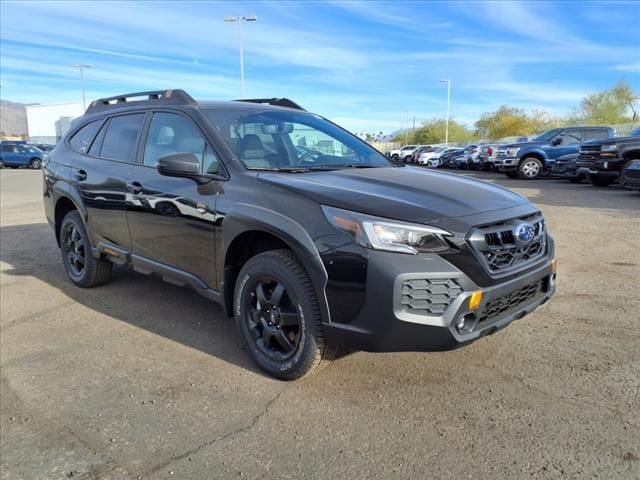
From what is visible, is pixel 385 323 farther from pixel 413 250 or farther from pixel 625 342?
pixel 625 342

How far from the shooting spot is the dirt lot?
240cm

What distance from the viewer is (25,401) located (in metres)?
3.07

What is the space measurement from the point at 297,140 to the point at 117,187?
1651 mm

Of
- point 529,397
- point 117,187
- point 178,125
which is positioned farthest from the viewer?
point 117,187

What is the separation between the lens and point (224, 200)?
10.9ft

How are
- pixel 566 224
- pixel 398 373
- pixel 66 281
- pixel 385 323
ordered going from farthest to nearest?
pixel 566 224, pixel 66 281, pixel 398 373, pixel 385 323

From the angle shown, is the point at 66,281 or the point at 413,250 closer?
the point at 413,250

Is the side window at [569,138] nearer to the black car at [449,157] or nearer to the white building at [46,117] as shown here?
the black car at [449,157]

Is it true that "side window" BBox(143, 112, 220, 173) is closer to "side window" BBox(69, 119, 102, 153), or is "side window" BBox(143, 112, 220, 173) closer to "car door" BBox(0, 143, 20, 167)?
"side window" BBox(69, 119, 102, 153)

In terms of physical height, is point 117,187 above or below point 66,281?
above

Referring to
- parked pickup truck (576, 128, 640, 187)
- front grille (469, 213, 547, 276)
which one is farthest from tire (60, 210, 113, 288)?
parked pickup truck (576, 128, 640, 187)

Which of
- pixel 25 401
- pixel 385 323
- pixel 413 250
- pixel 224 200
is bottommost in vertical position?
pixel 25 401

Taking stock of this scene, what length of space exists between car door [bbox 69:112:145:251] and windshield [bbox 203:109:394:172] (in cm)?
109

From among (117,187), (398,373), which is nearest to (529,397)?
(398,373)
